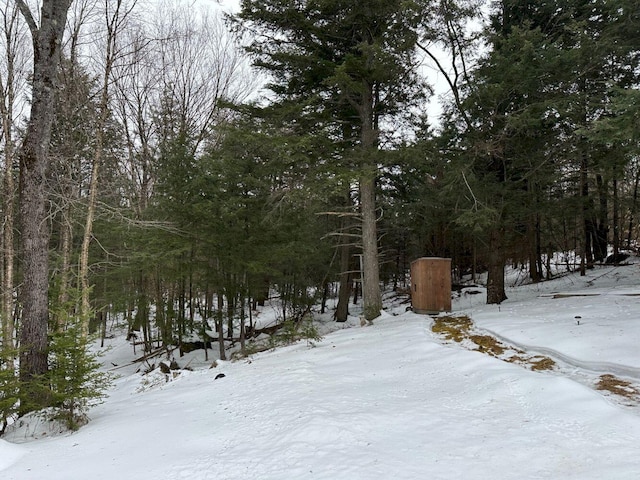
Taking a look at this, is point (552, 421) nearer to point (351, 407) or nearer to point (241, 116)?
point (351, 407)

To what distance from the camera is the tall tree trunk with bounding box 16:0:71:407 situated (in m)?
5.69

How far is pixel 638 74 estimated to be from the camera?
30.1 ft

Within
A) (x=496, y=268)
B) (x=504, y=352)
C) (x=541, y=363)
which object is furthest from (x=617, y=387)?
(x=496, y=268)

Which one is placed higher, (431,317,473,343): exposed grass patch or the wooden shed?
the wooden shed

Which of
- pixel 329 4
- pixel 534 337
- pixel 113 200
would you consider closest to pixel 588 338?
pixel 534 337

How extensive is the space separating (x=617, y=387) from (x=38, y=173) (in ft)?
25.8

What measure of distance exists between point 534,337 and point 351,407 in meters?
3.57

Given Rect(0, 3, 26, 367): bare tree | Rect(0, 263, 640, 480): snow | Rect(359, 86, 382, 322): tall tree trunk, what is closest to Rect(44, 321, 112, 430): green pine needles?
Rect(0, 263, 640, 480): snow

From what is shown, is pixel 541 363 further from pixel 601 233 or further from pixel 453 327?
pixel 601 233

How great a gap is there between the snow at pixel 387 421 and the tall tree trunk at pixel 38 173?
1.70m

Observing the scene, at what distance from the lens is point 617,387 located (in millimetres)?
3730

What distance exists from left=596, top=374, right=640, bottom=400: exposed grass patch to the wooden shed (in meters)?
6.26

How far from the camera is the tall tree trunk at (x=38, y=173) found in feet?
18.7

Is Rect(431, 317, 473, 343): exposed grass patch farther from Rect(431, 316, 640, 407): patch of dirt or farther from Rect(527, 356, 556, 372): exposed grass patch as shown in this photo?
Rect(527, 356, 556, 372): exposed grass patch
